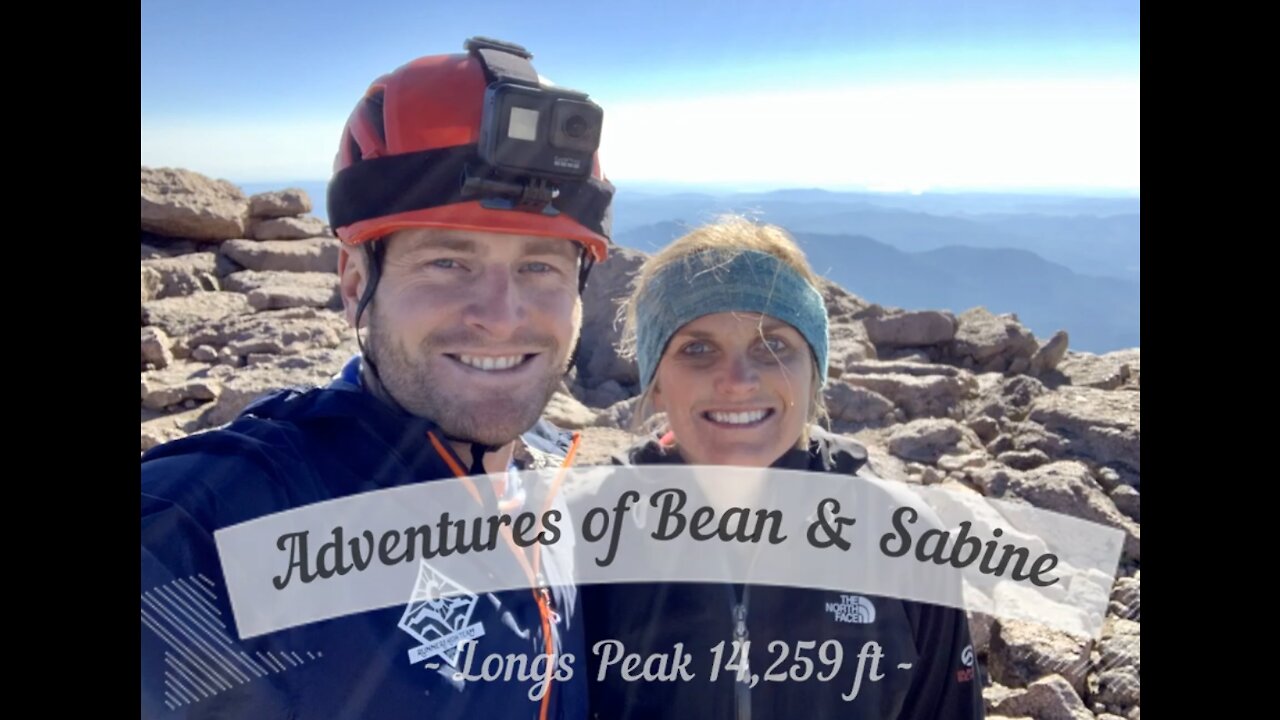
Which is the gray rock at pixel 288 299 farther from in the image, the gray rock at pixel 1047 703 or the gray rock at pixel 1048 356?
the gray rock at pixel 1047 703

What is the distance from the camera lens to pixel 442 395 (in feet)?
8.01

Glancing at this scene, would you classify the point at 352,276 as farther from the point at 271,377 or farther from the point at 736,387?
the point at 271,377

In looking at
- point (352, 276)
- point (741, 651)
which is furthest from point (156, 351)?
point (741, 651)

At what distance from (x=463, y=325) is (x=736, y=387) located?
839mm

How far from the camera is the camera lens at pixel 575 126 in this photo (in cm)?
248

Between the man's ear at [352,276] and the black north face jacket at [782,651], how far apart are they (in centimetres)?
113

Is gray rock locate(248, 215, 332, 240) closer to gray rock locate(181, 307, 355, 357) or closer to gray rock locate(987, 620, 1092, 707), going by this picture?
gray rock locate(181, 307, 355, 357)

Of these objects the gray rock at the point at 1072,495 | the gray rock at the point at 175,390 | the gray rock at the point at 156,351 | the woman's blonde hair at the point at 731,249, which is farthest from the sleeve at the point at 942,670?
the gray rock at the point at 156,351

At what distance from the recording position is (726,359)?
271 cm

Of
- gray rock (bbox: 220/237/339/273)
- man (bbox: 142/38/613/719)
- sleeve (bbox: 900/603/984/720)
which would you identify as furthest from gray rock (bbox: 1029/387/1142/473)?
gray rock (bbox: 220/237/339/273)

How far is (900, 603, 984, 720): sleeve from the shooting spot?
2537 mm

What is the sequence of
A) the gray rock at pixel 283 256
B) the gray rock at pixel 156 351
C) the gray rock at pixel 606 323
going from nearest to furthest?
the gray rock at pixel 156 351
the gray rock at pixel 606 323
the gray rock at pixel 283 256
